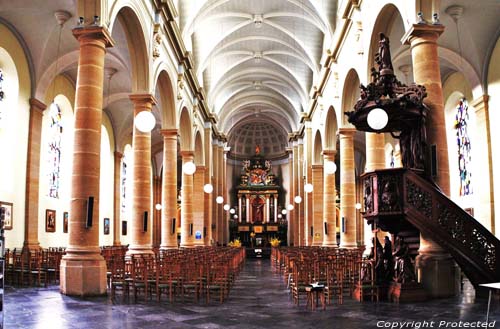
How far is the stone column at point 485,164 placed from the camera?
19047 millimetres

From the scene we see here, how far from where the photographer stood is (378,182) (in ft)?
35.9

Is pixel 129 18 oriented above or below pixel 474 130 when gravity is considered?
above

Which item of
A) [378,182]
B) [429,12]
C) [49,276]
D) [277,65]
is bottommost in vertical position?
[49,276]

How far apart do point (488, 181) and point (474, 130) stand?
8.65 feet

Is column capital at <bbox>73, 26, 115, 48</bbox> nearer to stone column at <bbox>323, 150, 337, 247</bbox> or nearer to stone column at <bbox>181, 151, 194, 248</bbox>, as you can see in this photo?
stone column at <bbox>181, 151, 194, 248</bbox>

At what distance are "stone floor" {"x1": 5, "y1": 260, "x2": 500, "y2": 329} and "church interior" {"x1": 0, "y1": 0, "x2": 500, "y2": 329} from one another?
0.06m

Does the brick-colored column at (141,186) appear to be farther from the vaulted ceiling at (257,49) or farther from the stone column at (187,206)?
the stone column at (187,206)

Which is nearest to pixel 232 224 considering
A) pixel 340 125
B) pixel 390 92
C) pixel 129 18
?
pixel 340 125

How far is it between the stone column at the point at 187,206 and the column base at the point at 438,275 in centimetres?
1640

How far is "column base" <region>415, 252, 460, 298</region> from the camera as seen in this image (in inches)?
428

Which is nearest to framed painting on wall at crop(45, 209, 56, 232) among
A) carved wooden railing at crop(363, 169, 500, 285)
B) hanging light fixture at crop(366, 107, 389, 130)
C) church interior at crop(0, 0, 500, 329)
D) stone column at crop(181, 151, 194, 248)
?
church interior at crop(0, 0, 500, 329)

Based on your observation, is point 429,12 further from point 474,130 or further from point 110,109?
point 110,109

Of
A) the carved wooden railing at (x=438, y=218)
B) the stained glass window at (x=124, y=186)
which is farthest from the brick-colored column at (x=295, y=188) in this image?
the carved wooden railing at (x=438, y=218)

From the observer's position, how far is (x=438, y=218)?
1052 centimetres
